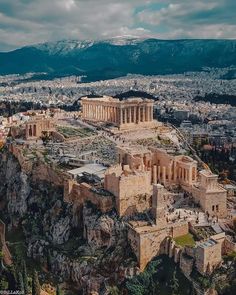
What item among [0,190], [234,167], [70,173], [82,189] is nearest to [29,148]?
[0,190]

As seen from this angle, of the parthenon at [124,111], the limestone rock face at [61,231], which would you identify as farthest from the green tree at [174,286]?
the parthenon at [124,111]

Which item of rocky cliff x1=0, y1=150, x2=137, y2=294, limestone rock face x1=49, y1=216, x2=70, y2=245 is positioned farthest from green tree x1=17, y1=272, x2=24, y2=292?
limestone rock face x1=49, y1=216, x2=70, y2=245

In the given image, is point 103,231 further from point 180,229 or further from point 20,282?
point 20,282

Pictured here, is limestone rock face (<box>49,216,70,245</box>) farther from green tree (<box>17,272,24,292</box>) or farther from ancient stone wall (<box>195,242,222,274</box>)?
ancient stone wall (<box>195,242,222,274</box>)

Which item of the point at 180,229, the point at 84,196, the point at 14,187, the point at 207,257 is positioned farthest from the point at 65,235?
the point at 207,257

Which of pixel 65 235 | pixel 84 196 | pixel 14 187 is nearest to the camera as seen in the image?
pixel 65 235

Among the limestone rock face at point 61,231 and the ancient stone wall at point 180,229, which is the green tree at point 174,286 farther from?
the limestone rock face at point 61,231
